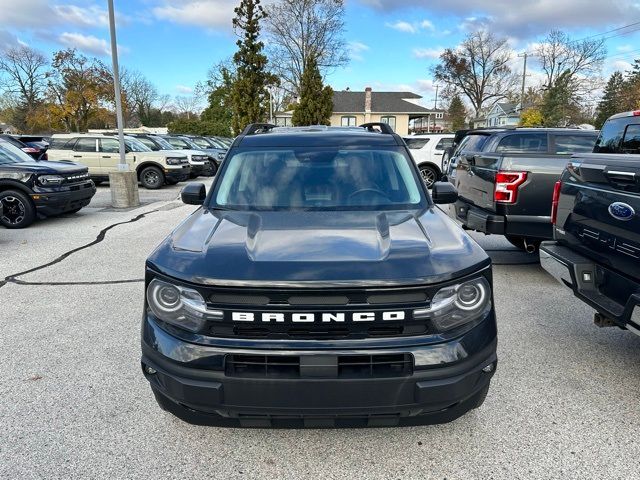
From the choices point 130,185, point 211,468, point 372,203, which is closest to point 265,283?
point 211,468

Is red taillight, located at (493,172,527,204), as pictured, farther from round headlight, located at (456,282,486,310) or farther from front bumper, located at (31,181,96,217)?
front bumper, located at (31,181,96,217)

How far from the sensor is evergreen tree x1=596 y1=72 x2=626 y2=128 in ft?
139

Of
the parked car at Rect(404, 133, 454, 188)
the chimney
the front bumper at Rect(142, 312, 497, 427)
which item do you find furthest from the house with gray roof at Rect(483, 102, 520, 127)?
the front bumper at Rect(142, 312, 497, 427)

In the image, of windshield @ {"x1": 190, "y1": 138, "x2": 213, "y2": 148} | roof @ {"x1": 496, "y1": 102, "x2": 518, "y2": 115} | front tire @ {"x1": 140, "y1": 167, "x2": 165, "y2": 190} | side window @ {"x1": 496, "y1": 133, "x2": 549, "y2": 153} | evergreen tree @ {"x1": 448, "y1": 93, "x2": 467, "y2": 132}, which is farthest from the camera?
evergreen tree @ {"x1": 448, "y1": 93, "x2": 467, "y2": 132}

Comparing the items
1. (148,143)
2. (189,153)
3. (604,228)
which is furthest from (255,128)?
(189,153)

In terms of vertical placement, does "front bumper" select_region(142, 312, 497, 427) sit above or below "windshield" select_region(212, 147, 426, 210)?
below

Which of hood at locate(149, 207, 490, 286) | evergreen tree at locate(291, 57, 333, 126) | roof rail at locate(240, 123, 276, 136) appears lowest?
hood at locate(149, 207, 490, 286)

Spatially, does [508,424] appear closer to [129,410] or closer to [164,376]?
[164,376]

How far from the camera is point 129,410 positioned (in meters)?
2.86

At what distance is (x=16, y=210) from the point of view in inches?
342

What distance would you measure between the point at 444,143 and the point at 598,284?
A: 12.9m

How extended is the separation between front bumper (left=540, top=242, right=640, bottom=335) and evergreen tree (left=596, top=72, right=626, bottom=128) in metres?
43.6

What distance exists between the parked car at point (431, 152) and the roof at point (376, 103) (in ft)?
127

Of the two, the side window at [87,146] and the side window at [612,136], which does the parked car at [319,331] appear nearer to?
the side window at [612,136]
